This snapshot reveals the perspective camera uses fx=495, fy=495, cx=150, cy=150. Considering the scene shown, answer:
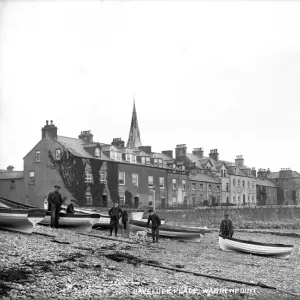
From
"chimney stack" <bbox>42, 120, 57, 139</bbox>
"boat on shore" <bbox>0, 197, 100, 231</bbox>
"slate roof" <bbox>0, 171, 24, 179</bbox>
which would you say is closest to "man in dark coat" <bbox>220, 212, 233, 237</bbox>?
"boat on shore" <bbox>0, 197, 100, 231</bbox>

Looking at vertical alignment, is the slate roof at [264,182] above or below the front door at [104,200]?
above

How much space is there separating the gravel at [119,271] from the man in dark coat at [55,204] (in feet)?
6.12

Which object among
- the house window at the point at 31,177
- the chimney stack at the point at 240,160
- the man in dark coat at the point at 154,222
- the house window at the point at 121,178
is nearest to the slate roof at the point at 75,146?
the house window at the point at 121,178

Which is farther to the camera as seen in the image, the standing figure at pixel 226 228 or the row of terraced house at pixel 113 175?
the row of terraced house at pixel 113 175

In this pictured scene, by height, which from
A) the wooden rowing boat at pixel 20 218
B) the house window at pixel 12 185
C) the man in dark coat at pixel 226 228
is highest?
the house window at pixel 12 185

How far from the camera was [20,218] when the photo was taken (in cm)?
2086

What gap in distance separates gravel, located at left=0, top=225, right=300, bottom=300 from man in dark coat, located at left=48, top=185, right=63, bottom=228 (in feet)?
6.12

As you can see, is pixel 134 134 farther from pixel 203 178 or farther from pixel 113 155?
pixel 113 155

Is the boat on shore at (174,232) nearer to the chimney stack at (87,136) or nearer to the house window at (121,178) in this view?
the house window at (121,178)

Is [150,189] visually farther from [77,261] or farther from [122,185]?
[77,261]

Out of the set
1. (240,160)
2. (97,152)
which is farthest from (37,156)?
(240,160)

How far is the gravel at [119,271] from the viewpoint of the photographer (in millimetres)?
12148

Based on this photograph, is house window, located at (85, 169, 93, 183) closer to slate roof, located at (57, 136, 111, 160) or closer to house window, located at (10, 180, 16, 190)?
slate roof, located at (57, 136, 111, 160)

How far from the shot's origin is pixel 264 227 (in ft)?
172
